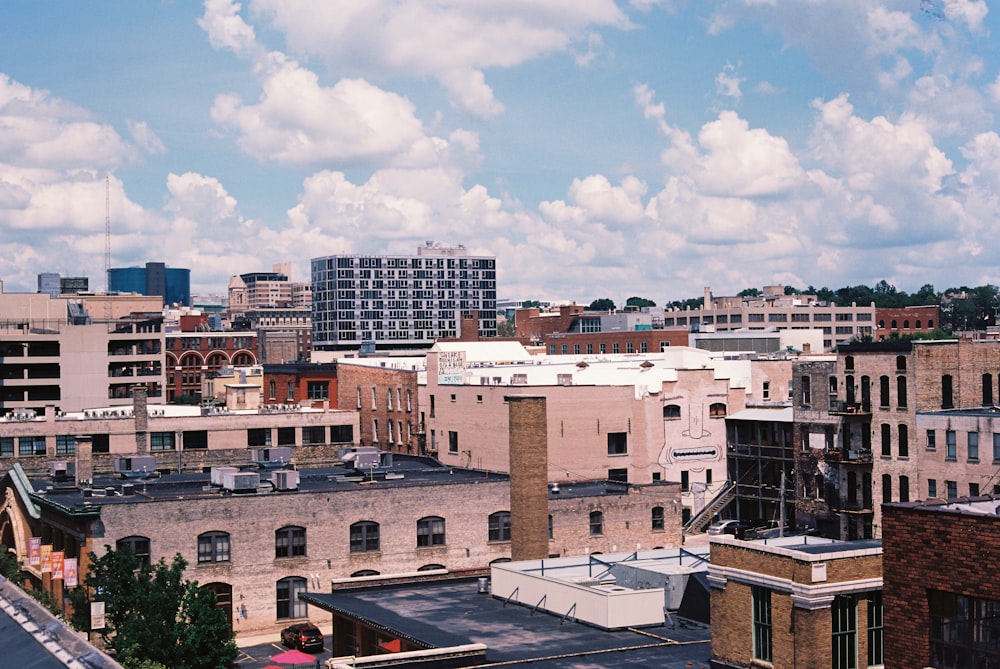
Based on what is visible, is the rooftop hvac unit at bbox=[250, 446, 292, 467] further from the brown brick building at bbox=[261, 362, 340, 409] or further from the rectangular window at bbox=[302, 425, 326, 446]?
the brown brick building at bbox=[261, 362, 340, 409]

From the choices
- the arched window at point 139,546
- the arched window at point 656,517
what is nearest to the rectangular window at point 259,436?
the arched window at point 139,546

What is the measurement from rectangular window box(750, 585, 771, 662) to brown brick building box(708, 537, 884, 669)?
27 millimetres

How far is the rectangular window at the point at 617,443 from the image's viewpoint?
88.9 metres

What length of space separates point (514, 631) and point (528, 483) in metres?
16.9

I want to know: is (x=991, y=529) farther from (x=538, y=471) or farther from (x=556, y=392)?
(x=556, y=392)

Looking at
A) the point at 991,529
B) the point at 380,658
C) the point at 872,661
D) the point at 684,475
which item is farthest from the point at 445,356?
the point at 991,529

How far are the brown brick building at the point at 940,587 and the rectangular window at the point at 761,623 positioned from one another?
29.6 feet

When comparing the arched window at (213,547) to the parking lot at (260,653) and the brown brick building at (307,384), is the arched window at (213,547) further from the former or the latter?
the brown brick building at (307,384)

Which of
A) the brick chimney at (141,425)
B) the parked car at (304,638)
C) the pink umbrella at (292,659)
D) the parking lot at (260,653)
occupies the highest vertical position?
the brick chimney at (141,425)

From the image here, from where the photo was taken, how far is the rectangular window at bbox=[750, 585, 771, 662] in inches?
1356

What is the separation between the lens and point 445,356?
92875 mm

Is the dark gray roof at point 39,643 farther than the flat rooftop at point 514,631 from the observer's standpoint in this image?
No

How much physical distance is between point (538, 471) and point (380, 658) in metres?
23.3

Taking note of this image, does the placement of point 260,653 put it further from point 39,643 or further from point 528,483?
point 39,643
